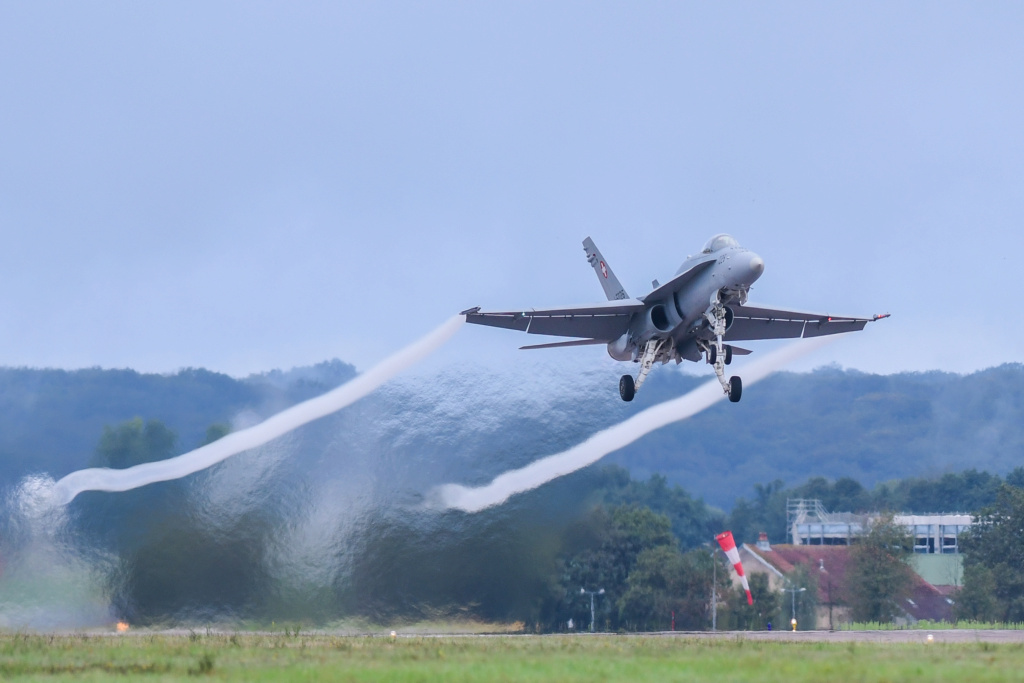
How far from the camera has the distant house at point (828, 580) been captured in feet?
185

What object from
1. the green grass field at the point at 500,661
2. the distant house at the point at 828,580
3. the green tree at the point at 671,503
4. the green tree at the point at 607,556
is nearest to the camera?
the green grass field at the point at 500,661

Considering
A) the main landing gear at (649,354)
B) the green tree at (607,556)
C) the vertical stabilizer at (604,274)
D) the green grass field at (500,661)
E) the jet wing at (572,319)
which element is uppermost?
the vertical stabilizer at (604,274)

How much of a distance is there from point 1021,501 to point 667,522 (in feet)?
63.0

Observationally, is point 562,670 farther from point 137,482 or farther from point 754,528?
point 754,528

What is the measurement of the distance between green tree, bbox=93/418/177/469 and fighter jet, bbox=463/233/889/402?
9225 mm

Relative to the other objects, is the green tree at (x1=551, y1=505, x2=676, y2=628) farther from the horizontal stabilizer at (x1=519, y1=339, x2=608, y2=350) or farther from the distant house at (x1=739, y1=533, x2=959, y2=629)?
the distant house at (x1=739, y1=533, x2=959, y2=629)

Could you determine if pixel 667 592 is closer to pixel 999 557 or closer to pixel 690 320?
pixel 999 557

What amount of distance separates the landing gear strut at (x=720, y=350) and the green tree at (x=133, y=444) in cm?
1458

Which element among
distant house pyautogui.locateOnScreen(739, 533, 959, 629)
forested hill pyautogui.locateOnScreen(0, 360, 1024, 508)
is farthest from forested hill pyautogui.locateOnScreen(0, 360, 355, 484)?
distant house pyautogui.locateOnScreen(739, 533, 959, 629)

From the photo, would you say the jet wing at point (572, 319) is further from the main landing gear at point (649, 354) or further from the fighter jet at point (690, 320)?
the main landing gear at point (649, 354)

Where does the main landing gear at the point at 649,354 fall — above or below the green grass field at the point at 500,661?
above

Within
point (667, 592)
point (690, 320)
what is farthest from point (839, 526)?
point (690, 320)

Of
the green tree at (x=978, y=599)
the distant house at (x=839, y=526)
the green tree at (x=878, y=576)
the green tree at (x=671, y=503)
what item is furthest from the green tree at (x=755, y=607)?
the distant house at (x=839, y=526)

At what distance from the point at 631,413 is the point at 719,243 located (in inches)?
384
